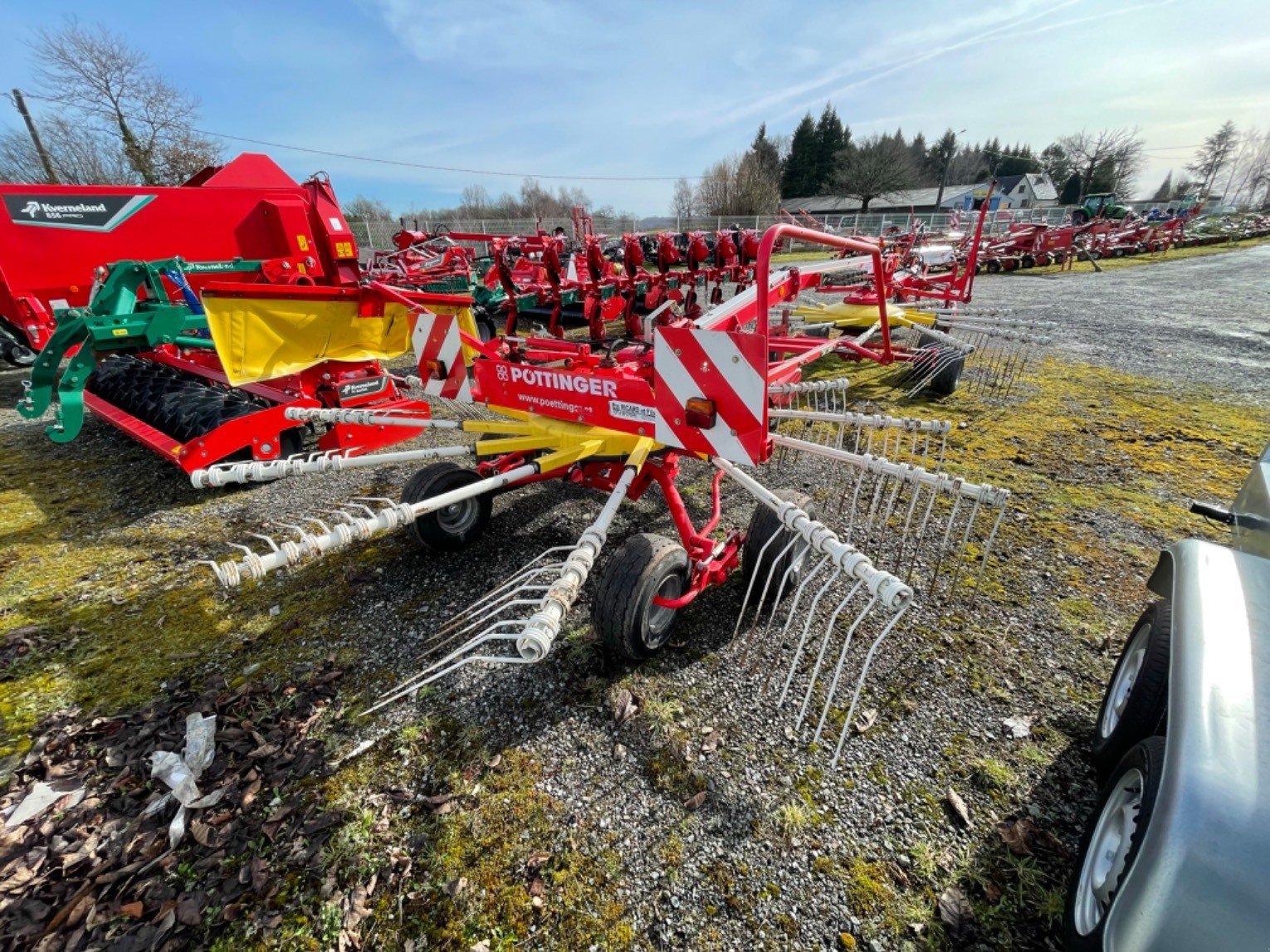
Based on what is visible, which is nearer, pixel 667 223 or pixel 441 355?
pixel 441 355

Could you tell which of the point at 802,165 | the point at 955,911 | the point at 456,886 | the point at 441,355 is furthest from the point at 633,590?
the point at 802,165

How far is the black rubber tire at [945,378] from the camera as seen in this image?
6.68 meters

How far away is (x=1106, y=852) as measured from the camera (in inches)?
66.0

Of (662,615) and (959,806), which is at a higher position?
(662,615)

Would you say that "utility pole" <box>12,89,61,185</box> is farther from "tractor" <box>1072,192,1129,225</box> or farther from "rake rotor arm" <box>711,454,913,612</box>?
"tractor" <box>1072,192,1129,225</box>

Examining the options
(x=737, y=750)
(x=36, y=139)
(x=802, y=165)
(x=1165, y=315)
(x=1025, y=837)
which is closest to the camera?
(x=1025, y=837)

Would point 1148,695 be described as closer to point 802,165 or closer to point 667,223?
point 667,223

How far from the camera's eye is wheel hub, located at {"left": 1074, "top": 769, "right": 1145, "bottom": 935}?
156 cm

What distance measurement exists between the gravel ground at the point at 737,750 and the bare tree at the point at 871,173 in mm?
55067

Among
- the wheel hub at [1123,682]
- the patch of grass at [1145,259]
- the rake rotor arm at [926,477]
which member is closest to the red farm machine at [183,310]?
the rake rotor arm at [926,477]

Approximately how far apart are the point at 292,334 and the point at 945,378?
733cm

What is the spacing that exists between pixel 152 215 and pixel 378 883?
7750mm

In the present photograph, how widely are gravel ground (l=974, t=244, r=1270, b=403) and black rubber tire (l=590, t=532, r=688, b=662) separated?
8412mm

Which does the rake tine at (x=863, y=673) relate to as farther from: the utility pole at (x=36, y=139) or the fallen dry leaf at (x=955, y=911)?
the utility pole at (x=36, y=139)
